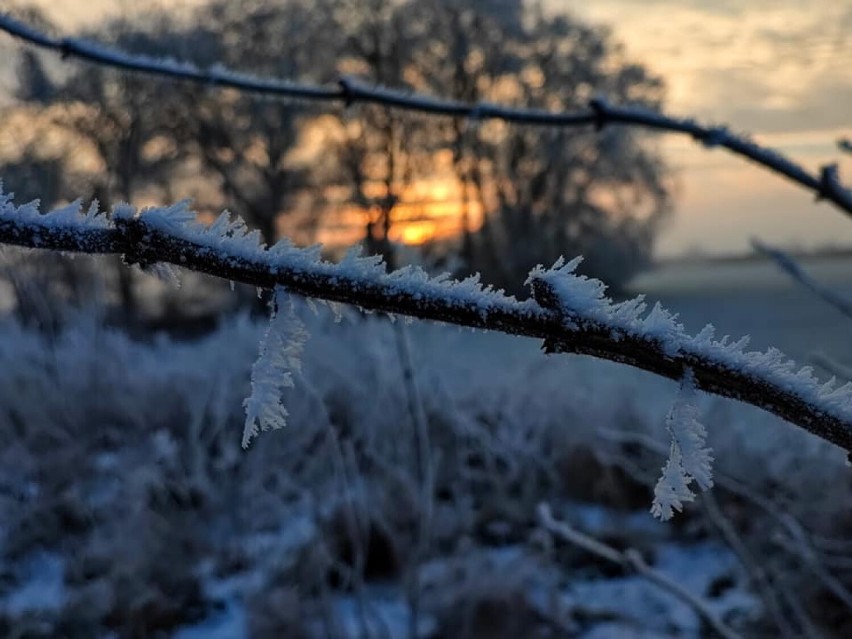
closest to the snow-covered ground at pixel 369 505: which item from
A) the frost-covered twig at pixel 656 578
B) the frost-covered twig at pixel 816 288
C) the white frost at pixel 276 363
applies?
the frost-covered twig at pixel 656 578

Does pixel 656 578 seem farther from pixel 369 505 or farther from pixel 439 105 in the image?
pixel 369 505

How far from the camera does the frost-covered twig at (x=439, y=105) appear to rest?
108 cm

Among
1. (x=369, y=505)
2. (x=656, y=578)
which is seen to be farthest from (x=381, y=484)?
(x=656, y=578)

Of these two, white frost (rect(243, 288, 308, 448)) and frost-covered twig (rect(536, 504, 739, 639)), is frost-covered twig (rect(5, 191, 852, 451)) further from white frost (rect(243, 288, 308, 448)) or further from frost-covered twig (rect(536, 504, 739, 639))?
frost-covered twig (rect(536, 504, 739, 639))

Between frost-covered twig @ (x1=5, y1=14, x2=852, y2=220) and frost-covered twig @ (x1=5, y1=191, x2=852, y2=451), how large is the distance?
709 mm

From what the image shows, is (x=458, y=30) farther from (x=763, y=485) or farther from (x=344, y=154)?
(x=763, y=485)

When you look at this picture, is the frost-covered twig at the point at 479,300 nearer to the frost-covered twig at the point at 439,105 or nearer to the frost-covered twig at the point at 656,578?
the frost-covered twig at the point at 439,105

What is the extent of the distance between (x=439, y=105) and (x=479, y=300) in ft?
2.68

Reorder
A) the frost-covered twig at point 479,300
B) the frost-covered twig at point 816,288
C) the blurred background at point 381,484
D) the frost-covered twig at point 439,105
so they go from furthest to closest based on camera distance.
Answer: the blurred background at point 381,484, the frost-covered twig at point 816,288, the frost-covered twig at point 439,105, the frost-covered twig at point 479,300

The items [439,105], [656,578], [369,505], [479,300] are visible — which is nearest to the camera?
[479,300]

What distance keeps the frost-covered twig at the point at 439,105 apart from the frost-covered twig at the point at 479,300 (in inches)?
27.9

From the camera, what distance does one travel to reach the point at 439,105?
1203mm

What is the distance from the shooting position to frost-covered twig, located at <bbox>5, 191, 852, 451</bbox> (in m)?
0.42

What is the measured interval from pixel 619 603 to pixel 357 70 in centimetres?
1538
